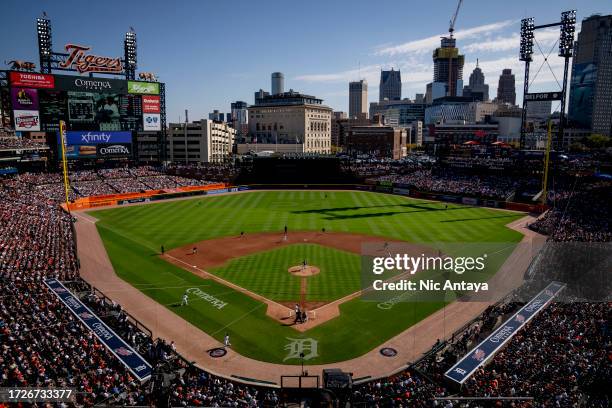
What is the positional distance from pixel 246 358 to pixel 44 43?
76818 mm

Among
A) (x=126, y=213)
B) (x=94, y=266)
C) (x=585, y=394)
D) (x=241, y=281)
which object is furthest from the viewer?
(x=126, y=213)

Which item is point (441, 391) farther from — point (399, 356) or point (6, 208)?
point (6, 208)

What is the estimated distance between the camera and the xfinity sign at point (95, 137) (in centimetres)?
7394

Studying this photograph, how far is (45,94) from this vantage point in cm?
7000

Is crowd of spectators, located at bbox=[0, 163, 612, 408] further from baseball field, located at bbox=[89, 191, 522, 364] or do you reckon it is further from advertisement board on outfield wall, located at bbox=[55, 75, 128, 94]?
advertisement board on outfield wall, located at bbox=[55, 75, 128, 94]

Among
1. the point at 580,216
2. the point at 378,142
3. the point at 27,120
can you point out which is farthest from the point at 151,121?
the point at 378,142

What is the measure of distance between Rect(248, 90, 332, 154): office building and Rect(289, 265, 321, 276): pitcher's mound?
109601 mm

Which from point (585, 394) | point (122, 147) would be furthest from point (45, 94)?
point (585, 394)

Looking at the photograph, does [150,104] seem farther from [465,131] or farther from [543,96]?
[465,131]

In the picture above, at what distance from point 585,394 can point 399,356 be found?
8.17 metres

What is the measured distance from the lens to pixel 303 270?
1347 inches

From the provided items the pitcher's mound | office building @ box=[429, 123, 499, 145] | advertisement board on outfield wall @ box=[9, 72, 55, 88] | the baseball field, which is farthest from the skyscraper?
advertisement board on outfield wall @ box=[9, 72, 55, 88]

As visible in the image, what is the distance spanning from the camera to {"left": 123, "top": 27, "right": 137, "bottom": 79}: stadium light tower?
8369 cm

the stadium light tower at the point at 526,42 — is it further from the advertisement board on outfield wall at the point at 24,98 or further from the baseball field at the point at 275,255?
the advertisement board on outfield wall at the point at 24,98
